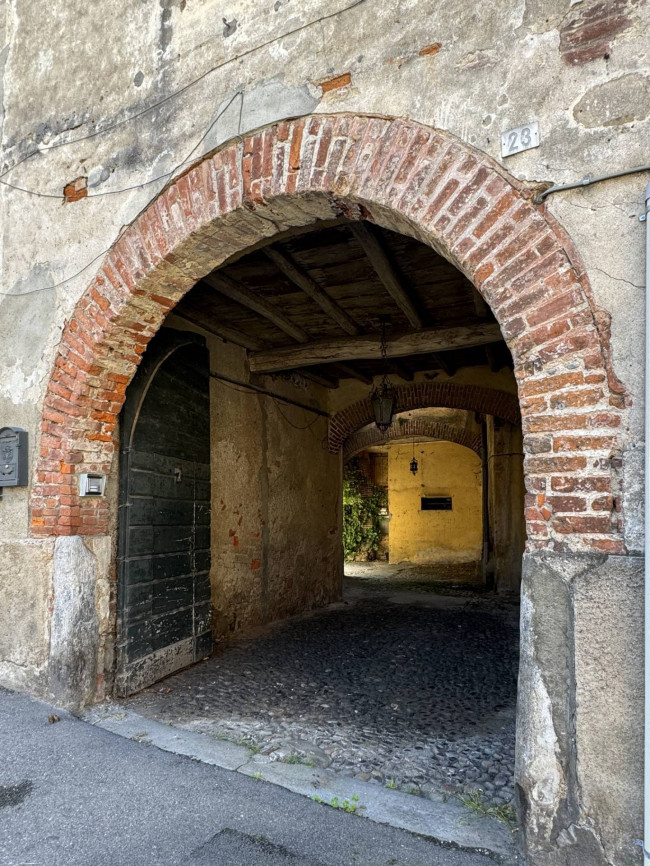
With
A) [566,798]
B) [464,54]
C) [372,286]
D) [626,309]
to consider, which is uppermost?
[464,54]

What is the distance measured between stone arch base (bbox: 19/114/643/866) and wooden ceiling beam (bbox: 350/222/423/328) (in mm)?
630

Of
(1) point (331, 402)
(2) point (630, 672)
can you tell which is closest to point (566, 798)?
(2) point (630, 672)

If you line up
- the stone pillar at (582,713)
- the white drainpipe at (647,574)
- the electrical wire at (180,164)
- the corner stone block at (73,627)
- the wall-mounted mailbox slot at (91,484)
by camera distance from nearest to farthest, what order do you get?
the white drainpipe at (647,574), the stone pillar at (582,713), the electrical wire at (180,164), the corner stone block at (73,627), the wall-mounted mailbox slot at (91,484)

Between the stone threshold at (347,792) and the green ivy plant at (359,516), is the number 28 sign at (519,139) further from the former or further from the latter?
the green ivy plant at (359,516)

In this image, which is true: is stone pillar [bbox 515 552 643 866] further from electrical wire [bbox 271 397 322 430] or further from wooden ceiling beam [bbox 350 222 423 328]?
electrical wire [bbox 271 397 322 430]

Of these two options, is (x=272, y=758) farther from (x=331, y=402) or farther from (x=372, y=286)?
(x=331, y=402)

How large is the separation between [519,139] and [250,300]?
3.01 meters

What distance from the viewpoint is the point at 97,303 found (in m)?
3.68

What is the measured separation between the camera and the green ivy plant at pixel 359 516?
16266 mm

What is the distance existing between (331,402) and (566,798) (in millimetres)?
6734

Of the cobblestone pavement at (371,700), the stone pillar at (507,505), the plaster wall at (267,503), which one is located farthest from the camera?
the stone pillar at (507,505)

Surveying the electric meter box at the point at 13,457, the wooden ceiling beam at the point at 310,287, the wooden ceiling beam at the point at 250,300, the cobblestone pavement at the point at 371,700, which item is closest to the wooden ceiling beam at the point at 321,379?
the wooden ceiling beam at the point at 250,300

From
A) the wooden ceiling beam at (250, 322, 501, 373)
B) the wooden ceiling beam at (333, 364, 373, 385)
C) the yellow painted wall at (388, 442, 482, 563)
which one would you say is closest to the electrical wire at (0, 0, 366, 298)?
the wooden ceiling beam at (250, 322, 501, 373)

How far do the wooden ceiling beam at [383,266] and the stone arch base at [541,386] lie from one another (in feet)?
2.07
